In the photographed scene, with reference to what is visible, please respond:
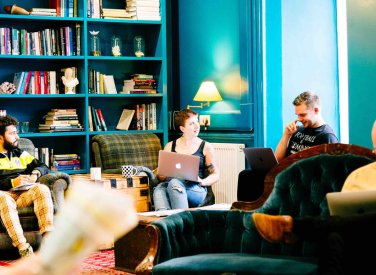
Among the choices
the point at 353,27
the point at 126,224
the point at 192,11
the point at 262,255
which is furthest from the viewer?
the point at 192,11

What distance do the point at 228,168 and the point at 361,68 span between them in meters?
1.84

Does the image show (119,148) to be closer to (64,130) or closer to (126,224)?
(64,130)

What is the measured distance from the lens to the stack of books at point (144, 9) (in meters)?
7.11

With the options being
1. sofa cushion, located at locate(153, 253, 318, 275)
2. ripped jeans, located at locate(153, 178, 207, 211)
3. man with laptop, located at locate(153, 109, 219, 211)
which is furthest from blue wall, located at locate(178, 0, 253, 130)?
sofa cushion, located at locate(153, 253, 318, 275)

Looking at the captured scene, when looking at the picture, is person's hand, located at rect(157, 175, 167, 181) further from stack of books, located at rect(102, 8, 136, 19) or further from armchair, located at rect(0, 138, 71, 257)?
stack of books, located at rect(102, 8, 136, 19)

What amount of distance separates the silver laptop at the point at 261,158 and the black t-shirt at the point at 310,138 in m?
0.26

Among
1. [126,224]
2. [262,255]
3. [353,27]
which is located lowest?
[262,255]

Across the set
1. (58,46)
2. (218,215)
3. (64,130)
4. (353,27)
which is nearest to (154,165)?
(64,130)

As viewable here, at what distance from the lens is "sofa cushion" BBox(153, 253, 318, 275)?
10.0 feet

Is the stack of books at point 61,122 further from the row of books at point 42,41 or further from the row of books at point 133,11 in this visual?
the row of books at point 133,11

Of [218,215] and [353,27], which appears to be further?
[353,27]

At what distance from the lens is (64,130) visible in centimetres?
681

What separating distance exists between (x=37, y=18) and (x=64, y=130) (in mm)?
1080

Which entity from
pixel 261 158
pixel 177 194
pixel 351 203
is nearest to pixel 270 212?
pixel 351 203
